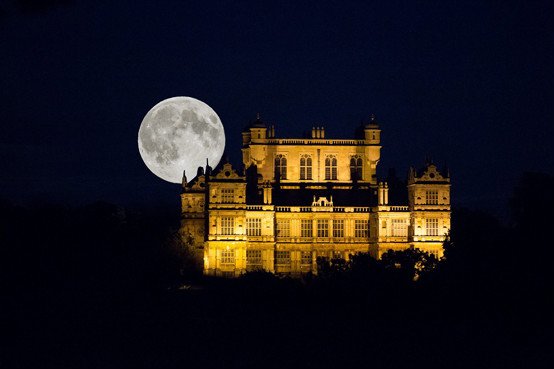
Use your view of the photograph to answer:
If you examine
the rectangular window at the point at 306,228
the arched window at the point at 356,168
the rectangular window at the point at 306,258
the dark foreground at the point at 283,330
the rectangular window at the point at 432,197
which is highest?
the arched window at the point at 356,168

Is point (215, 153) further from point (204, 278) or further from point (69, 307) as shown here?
point (69, 307)

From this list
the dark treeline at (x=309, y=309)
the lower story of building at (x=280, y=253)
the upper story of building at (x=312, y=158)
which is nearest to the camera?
the dark treeline at (x=309, y=309)

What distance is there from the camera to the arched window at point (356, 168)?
91562mm

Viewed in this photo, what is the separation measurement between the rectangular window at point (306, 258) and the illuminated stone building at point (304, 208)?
0.06 meters

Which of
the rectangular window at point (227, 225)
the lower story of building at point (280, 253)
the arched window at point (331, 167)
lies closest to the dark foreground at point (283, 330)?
the lower story of building at point (280, 253)

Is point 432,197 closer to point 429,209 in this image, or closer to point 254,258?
point 429,209

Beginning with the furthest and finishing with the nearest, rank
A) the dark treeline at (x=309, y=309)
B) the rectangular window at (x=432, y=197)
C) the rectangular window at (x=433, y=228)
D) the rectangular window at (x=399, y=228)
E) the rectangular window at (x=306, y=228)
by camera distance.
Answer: the rectangular window at (x=306, y=228) < the rectangular window at (x=399, y=228) < the rectangular window at (x=432, y=197) < the rectangular window at (x=433, y=228) < the dark treeline at (x=309, y=309)

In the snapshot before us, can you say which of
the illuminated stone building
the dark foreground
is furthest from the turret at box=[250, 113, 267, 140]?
the dark foreground

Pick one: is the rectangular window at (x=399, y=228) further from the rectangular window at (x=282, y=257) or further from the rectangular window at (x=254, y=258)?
the rectangular window at (x=254, y=258)

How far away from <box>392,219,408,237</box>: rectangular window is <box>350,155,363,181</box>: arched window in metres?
6.58

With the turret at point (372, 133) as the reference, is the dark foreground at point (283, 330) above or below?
below

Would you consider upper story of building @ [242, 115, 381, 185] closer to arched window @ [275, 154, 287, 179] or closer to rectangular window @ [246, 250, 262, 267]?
arched window @ [275, 154, 287, 179]

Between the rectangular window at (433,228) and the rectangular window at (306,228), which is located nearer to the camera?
the rectangular window at (433,228)

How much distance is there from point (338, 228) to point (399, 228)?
3.95 m
